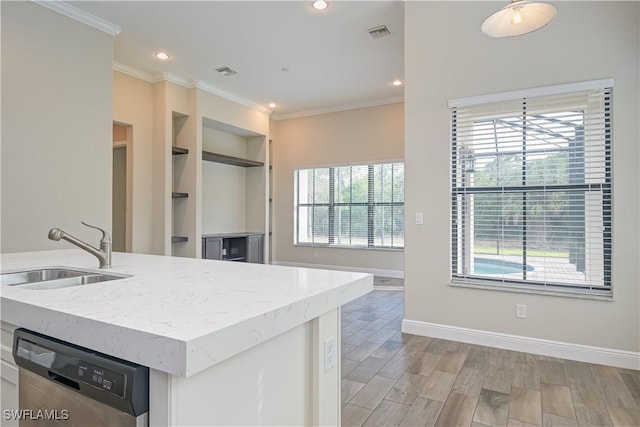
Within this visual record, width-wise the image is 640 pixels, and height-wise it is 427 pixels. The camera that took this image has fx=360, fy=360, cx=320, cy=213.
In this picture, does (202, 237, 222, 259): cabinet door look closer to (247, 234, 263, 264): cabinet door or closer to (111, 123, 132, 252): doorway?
(247, 234, 263, 264): cabinet door

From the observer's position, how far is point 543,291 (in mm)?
3025

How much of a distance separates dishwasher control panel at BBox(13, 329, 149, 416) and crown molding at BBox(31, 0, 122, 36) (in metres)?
3.73

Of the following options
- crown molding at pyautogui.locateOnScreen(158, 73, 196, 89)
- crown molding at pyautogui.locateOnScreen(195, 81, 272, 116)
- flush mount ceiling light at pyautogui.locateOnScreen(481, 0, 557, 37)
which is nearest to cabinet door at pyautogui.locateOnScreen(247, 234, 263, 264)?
crown molding at pyautogui.locateOnScreen(195, 81, 272, 116)

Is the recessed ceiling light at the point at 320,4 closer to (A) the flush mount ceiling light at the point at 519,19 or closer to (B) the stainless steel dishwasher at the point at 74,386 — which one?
(A) the flush mount ceiling light at the point at 519,19

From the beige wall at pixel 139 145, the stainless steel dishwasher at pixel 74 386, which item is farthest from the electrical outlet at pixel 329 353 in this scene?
the beige wall at pixel 139 145

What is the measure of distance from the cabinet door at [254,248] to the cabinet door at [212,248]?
60 centimetres

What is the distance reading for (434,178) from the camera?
3451 mm

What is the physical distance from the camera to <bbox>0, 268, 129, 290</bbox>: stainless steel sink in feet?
5.56

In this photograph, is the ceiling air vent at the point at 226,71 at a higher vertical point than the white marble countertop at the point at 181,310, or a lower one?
higher

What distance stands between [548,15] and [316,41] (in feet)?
9.47

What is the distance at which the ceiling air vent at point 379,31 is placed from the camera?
13.4ft

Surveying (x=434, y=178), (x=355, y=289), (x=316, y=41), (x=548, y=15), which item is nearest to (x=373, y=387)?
(x=355, y=289)

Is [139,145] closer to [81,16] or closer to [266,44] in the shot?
[81,16]

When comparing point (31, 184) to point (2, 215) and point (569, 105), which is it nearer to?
point (2, 215)
